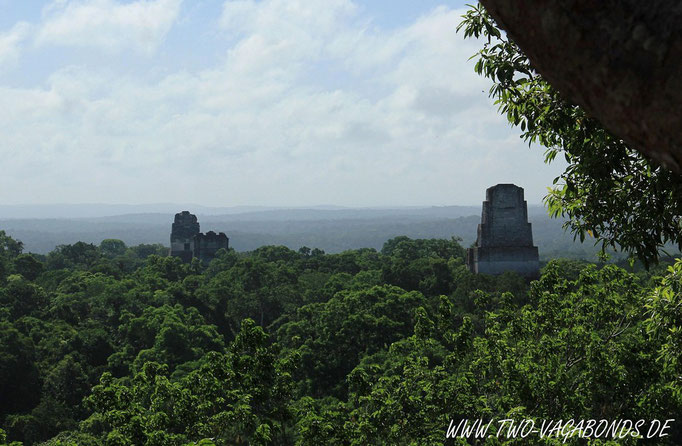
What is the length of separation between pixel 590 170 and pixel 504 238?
32.4 metres

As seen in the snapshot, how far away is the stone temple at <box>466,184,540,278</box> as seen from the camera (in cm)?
3750

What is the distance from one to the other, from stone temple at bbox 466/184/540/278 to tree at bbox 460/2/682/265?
30.7 meters

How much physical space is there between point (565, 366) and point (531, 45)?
10.4 metres

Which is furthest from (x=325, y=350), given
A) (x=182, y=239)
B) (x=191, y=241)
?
(x=182, y=239)

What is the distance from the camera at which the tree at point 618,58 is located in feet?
7.10

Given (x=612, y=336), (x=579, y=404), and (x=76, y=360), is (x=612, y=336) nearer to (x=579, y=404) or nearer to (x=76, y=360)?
(x=579, y=404)

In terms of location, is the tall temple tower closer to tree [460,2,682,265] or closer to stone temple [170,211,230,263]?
stone temple [170,211,230,263]

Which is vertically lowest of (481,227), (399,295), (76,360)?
(76,360)

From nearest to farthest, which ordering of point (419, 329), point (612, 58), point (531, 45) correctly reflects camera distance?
point (612, 58) < point (531, 45) < point (419, 329)

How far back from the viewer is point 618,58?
2279 mm

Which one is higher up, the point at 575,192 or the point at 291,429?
the point at 575,192

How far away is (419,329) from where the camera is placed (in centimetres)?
1325

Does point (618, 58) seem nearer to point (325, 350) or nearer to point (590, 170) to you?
point (590, 170)

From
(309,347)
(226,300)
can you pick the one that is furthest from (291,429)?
(226,300)
